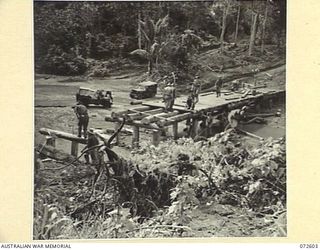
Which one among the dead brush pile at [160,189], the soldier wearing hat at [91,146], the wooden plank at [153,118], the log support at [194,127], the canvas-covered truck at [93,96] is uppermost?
the canvas-covered truck at [93,96]

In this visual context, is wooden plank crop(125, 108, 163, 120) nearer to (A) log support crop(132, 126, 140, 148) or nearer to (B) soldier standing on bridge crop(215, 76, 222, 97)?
(A) log support crop(132, 126, 140, 148)

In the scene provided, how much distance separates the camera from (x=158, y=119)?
1344 mm

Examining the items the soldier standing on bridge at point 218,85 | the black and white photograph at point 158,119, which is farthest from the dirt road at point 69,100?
the soldier standing on bridge at point 218,85

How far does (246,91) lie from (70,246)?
1.69ft

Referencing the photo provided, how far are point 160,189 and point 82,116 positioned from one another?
23 cm

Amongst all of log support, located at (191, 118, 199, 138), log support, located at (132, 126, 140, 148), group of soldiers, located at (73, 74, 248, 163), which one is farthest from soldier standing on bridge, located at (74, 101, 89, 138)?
log support, located at (191, 118, 199, 138)

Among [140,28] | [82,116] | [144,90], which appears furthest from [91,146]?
[140,28]

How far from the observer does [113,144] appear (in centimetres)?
134

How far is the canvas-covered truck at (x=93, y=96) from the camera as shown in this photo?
133cm

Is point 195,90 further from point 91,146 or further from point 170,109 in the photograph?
point 91,146

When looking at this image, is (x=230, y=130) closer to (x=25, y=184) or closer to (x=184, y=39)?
(x=184, y=39)

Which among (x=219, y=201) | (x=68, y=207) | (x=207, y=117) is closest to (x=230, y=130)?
(x=207, y=117)

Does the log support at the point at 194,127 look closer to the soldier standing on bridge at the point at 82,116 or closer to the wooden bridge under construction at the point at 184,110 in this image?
the wooden bridge under construction at the point at 184,110

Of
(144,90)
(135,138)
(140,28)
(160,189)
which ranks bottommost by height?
(160,189)
